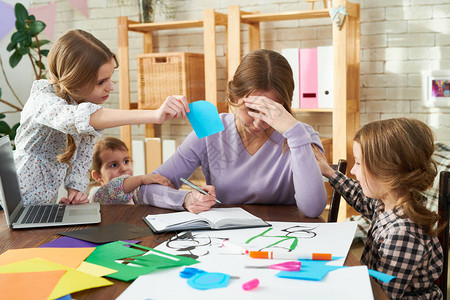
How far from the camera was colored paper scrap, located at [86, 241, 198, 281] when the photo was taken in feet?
3.19

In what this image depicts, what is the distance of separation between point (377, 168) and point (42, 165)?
107 cm

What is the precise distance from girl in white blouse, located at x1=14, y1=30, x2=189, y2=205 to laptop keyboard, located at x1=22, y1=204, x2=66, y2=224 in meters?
0.12

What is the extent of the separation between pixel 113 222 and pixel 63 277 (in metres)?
0.44

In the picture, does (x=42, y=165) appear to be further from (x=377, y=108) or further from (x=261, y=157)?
(x=377, y=108)

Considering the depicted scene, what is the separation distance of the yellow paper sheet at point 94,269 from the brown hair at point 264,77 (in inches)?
31.4

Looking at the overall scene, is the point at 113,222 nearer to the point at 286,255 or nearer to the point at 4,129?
the point at 286,255

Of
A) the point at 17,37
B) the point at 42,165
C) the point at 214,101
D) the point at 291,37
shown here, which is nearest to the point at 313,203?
the point at 42,165

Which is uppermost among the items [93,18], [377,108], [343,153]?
[93,18]

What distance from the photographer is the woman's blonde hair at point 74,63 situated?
1597 millimetres

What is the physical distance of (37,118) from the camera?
1.53 m

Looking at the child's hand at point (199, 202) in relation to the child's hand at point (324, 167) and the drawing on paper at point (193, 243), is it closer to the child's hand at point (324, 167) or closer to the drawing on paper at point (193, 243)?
the drawing on paper at point (193, 243)

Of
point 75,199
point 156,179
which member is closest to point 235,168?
point 156,179

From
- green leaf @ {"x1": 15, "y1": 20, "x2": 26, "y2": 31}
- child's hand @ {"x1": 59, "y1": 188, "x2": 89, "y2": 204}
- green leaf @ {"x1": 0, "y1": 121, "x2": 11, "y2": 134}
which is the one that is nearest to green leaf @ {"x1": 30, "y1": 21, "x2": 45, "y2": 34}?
green leaf @ {"x1": 15, "y1": 20, "x2": 26, "y2": 31}

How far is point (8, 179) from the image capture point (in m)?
1.37
